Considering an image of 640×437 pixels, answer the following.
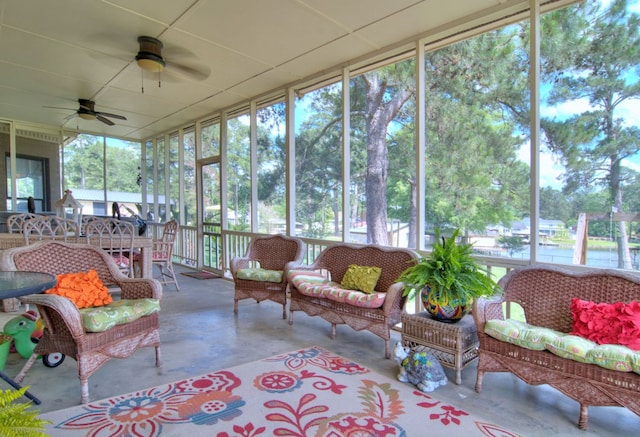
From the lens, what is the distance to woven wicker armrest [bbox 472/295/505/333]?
2.24 meters

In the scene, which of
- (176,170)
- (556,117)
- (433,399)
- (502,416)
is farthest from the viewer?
(176,170)

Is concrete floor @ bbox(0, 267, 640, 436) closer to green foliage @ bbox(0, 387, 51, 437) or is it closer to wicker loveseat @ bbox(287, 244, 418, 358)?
wicker loveseat @ bbox(287, 244, 418, 358)

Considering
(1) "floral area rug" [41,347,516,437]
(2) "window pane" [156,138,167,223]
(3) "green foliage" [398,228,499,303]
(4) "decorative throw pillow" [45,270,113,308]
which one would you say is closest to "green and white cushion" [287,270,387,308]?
(3) "green foliage" [398,228,499,303]

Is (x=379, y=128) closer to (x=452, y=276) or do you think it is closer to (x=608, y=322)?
(x=452, y=276)

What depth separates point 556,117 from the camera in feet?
8.84

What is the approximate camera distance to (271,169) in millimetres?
5301

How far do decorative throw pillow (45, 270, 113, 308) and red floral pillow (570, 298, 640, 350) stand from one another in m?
3.15

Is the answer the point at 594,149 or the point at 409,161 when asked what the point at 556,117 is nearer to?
the point at 594,149

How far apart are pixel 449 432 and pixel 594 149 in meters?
2.20

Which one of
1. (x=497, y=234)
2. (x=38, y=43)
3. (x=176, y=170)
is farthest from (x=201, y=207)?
(x=497, y=234)

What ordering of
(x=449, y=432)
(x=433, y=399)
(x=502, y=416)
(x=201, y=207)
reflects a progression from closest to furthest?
(x=449, y=432) → (x=502, y=416) → (x=433, y=399) → (x=201, y=207)

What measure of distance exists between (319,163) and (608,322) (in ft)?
10.9

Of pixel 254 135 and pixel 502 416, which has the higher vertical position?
pixel 254 135

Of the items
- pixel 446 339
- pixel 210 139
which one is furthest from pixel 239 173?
pixel 446 339
